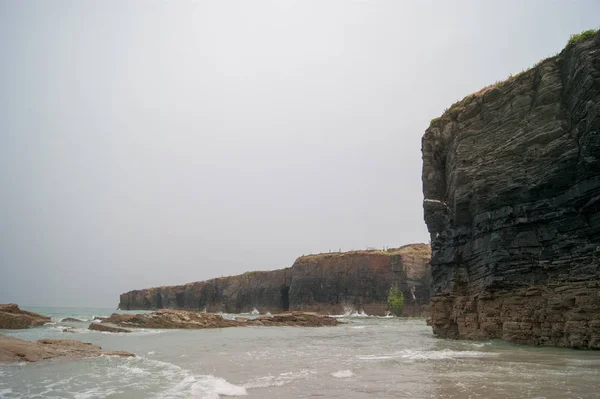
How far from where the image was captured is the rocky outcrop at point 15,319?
105ft

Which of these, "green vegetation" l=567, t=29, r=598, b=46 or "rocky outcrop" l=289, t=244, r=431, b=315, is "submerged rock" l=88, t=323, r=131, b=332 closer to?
"green vegetation" l=567, t=29, r=598, b=46

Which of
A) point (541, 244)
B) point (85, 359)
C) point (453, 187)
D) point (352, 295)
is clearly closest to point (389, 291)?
point (352, 295)

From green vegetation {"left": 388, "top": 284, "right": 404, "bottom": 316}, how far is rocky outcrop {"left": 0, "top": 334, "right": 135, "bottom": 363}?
54.3m

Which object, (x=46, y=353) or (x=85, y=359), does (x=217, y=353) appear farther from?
(x=46, y=353)

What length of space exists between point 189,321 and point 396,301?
1526 inches

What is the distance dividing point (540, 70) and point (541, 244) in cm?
783

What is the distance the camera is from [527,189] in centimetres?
1686

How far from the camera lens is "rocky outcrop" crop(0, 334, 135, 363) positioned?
42.0 feet

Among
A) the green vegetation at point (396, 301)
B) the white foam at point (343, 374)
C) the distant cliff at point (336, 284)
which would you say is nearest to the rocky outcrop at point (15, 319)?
the white foam at point (343, 374)

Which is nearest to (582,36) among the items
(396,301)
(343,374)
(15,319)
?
(343,374)

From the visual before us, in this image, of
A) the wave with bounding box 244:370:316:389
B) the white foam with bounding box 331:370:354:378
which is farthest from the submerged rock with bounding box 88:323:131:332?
the white foam with bounding box 331:370:354:378

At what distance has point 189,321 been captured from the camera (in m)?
35.8

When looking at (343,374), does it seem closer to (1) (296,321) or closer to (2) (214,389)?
(2) (214,389)

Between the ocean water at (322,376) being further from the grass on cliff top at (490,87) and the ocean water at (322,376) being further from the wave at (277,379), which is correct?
the grass on cliff top at (490,87)
